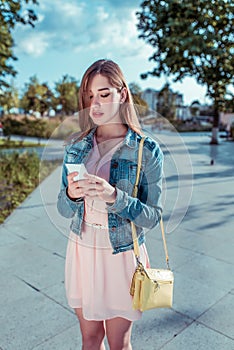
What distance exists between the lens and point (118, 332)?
4.89ft

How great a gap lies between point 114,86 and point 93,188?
17.0 inches

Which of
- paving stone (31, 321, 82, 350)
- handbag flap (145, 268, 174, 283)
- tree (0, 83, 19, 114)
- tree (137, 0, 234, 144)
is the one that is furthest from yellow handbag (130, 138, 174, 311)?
tree (0, 83, 19, 114)

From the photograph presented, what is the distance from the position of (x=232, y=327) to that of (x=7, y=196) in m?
4.78

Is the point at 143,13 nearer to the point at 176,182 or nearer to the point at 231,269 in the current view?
the point at 231,269

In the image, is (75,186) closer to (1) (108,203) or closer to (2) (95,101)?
(1) (108,203)

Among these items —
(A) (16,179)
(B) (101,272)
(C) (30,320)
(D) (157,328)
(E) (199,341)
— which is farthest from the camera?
(A) (16,179)

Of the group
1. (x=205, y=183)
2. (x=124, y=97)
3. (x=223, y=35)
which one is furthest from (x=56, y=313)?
(x=223, y=35)

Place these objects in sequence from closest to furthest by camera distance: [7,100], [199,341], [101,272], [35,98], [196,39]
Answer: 1. [101,272]
2. [199,341]
3. [196,39]
4. [7,100]
5. [35,98]

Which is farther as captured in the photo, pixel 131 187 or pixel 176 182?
pixel 176 182

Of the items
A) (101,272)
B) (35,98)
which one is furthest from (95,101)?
(35,98)

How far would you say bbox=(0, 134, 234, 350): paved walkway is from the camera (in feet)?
5.17

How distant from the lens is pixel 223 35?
12180mm

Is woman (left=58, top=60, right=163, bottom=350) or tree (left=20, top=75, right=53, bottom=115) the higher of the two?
tree (left=20, top=75, right=53, bottom=115)

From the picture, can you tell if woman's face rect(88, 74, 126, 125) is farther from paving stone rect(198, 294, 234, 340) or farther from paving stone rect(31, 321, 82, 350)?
paving stone rect(198, 294, 234, 340)
